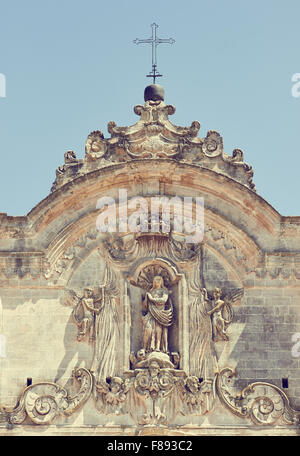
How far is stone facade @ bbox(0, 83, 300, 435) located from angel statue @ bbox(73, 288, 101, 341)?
2 cm

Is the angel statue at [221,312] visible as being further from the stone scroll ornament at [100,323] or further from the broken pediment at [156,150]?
the broken pediment at [156,150]

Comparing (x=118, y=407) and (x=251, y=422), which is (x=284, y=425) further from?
(x=118, y=407)

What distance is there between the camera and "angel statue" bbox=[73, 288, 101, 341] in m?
23.2

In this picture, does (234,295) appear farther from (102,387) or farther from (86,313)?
(102,387)

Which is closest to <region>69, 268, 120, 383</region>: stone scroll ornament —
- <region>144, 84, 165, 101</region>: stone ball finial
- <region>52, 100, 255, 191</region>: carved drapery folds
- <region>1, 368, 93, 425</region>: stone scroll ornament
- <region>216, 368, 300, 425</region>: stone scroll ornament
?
<region>1, 368, 93, 425</region>: stone scroll ornament

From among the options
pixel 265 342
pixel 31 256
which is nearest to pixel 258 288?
pixel 265 342

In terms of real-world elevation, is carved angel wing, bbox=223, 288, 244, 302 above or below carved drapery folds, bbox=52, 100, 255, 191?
below

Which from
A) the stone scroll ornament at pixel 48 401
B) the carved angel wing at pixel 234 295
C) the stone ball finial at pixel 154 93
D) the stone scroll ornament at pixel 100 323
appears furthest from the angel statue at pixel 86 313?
the stone ball finial at pixel 154 93

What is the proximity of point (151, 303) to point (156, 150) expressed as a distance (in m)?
2.77

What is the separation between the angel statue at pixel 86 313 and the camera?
2319 centimetres

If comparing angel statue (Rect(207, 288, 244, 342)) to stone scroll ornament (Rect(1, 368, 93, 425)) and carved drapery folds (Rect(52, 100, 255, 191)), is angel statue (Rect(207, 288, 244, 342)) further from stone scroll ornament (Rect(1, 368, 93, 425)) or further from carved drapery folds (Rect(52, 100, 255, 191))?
stone scroll ornament (Rect(1, 368, 93, 425))

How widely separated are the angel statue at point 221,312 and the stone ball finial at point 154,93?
12.6 ft

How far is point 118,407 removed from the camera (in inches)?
898

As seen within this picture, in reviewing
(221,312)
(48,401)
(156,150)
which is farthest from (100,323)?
(156,150)
